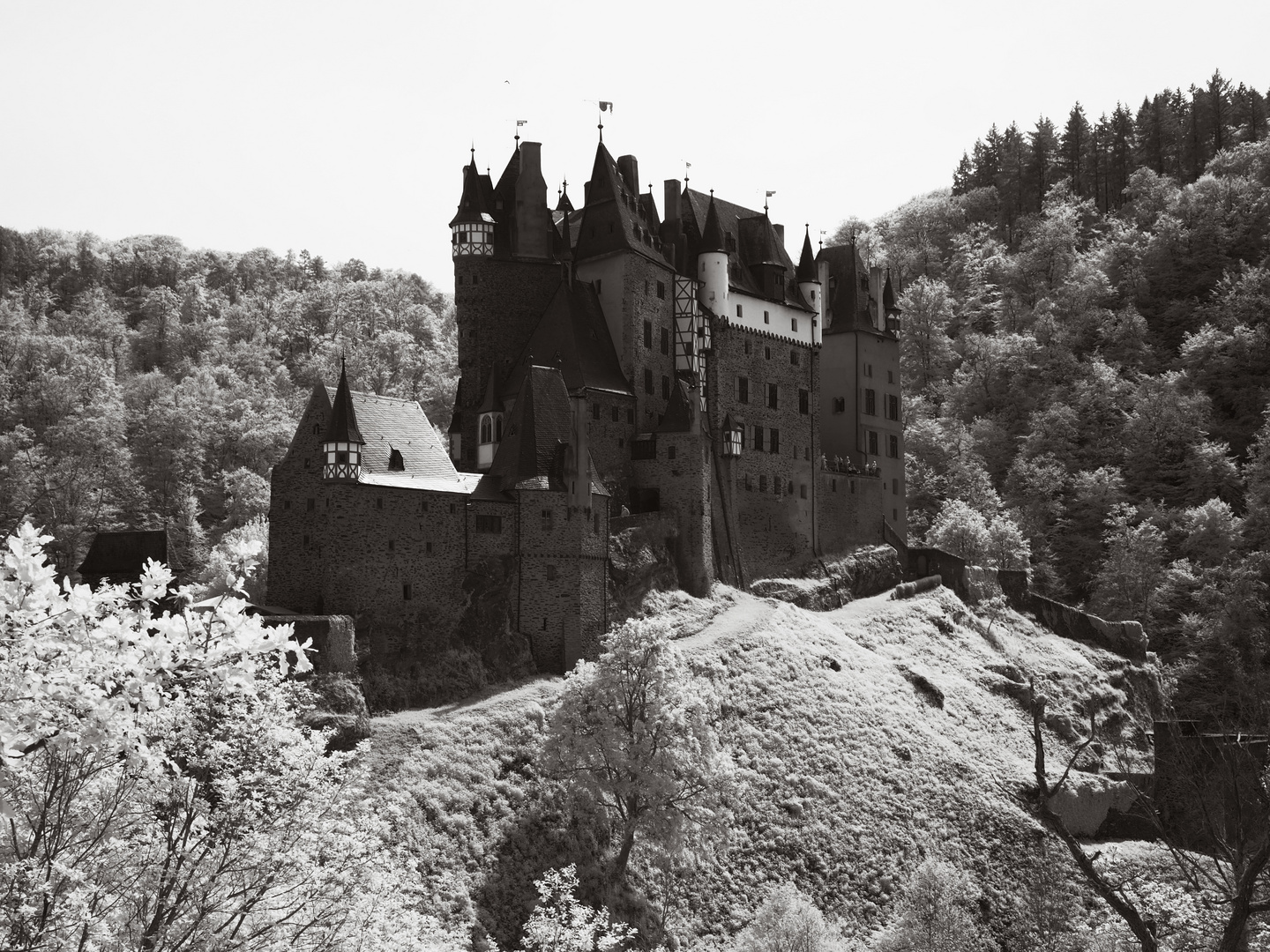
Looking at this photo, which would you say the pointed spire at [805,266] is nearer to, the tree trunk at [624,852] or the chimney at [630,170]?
the chimney at [630,170]

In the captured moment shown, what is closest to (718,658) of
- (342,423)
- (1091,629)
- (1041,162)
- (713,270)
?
(342,423)

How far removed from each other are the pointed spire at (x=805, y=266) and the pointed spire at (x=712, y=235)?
276 inches

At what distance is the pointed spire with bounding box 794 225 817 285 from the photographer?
68000 mm

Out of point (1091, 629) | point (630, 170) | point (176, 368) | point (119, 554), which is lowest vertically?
point (1091, 629)

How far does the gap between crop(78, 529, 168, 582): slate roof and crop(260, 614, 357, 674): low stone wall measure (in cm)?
588

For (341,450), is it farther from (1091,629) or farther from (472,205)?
(1091,629)

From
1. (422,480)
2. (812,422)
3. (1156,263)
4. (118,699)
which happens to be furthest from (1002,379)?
(118,699)

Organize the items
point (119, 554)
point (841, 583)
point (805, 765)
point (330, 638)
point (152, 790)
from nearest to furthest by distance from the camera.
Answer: point (152, 790)
point (330, 638)
point (119, 554)
point (805, 765)
point (841, 583)

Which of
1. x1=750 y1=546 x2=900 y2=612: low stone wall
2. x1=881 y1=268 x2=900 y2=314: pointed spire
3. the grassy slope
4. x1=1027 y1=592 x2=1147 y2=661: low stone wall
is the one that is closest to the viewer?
the grassy slope

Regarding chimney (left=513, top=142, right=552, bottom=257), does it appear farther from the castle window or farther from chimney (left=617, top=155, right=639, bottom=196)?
the castle window

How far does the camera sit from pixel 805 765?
48500 mm

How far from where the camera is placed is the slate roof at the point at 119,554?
43250 millimetres

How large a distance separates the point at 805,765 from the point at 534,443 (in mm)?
14197

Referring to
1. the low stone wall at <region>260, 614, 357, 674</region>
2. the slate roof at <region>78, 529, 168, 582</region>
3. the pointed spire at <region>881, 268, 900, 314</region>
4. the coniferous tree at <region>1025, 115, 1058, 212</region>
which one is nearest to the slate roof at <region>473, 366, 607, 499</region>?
the low stone wall at <region>260, 614, 357, 674</region>
